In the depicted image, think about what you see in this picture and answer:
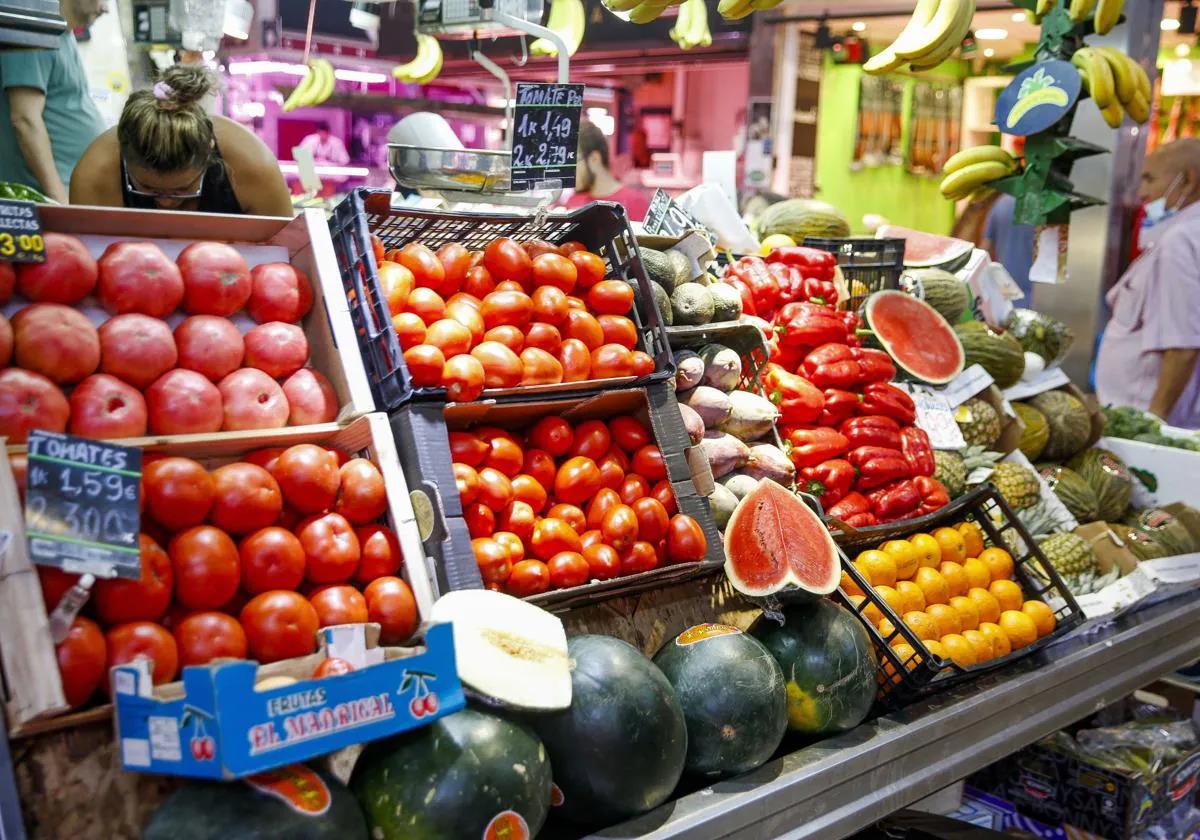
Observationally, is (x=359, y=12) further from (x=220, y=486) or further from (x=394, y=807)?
(x=394, y=807)

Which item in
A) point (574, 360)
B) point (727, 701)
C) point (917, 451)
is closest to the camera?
point (727, 701)

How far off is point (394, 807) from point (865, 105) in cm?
1037

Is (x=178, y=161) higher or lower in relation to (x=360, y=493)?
higher

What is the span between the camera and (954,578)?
106 inches

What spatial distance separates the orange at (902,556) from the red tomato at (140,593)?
178 centimetres

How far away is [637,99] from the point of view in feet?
36.3

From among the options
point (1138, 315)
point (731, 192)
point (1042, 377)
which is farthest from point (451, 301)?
point (1138, 315)

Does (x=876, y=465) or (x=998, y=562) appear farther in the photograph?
(x=876, y=465)

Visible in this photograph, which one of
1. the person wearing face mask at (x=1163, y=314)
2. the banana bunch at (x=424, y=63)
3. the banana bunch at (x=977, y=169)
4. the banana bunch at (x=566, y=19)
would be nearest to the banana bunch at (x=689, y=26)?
the banana bunch at (x=566, y=19)

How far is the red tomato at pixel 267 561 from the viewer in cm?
165

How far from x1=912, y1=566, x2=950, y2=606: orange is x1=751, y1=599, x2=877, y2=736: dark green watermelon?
453mm

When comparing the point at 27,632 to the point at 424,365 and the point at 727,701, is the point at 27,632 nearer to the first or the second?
the point at 424,365

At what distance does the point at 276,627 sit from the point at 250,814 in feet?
1.04

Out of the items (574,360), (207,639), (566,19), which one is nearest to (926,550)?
(574,360)
